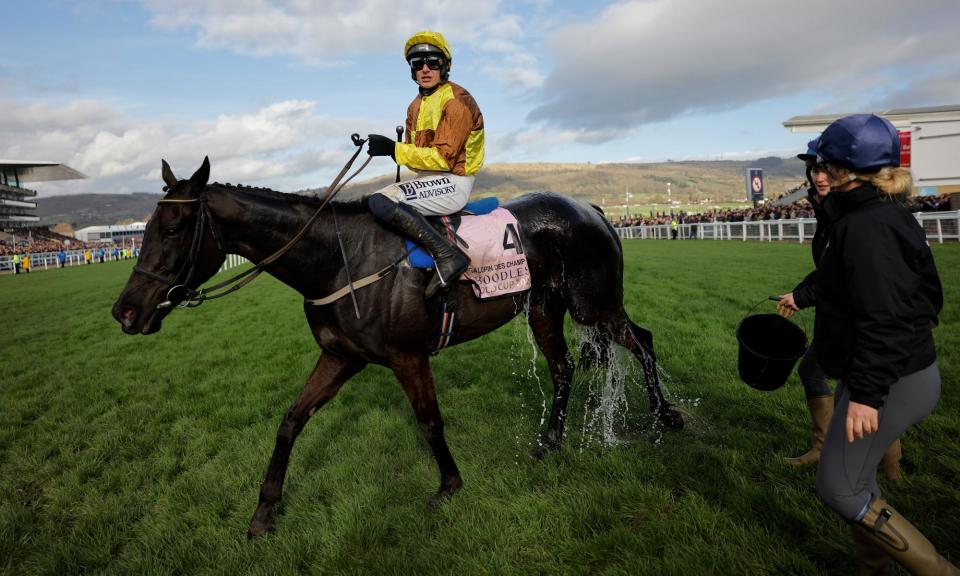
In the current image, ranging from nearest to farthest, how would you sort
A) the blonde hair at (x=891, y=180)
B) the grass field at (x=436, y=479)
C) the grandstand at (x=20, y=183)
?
the blonde hair at (x=891, y=180) < the grass field at (x=436, y=479) < the grandstand at (x=20, y=183)

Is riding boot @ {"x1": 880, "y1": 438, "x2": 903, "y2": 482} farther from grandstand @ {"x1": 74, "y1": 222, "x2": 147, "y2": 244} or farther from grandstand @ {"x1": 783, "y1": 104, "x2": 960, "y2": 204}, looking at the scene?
grandstand @ {"x1": 74, "y1": 222, "x2": 147, "y2": 244}

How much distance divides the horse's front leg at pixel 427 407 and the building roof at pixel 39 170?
118 metres

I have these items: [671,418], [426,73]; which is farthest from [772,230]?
[426,73]

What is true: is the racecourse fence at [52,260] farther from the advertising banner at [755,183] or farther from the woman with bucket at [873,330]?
the advertising banner at [755,183]

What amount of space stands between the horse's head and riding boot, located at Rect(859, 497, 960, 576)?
11.9 feet

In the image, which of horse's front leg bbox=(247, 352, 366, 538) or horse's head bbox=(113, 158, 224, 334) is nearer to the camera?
horse's head bbox=(113, 158, 224, 334)

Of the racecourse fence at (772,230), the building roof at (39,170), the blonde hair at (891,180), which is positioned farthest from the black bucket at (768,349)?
the building roof at (39,170)

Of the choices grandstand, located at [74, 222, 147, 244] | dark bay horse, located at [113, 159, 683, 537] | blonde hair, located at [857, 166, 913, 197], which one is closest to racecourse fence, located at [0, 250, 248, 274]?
dark bay horse, located at [113, 159, 683, 537]

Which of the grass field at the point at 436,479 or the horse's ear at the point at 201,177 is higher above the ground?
the horse's ear at the point at 201,177

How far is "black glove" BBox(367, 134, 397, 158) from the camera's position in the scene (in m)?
3.83

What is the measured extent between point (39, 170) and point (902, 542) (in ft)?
430

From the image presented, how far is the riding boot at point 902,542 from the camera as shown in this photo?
7.00ft

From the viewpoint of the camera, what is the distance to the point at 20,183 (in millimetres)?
99438

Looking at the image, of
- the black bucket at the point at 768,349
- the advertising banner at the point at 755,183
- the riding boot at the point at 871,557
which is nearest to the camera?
the riding boot at the point at 871,557
